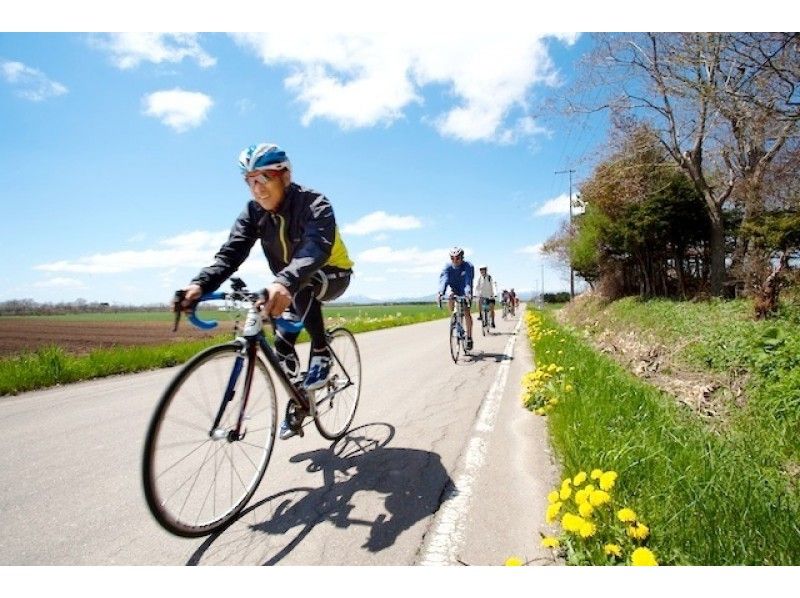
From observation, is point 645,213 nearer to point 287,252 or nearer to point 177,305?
point 287,252

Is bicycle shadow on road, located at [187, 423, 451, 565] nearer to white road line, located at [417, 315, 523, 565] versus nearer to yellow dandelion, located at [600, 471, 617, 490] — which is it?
white road line, located at [417, 315, 523, 565]

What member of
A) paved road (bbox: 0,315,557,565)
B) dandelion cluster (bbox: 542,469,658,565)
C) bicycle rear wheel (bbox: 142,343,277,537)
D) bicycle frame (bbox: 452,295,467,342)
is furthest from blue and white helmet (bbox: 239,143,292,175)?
bicycle frame (bbox: 452,295,467,342)

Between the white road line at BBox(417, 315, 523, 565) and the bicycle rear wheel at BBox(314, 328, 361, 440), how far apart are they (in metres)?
1.21

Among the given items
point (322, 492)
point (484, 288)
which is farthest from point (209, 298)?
point (484, 288)

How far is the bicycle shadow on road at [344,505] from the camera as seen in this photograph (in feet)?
7.11

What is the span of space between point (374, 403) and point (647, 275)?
17.1 metres

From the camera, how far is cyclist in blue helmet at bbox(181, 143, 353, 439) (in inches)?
103

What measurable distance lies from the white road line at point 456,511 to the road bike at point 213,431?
44.6 inches

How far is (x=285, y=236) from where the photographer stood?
3037 millimetres

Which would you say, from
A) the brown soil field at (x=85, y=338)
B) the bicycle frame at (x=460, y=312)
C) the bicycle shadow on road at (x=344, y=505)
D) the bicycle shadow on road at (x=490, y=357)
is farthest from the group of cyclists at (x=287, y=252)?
the brown soil field at (x=85, y=338)

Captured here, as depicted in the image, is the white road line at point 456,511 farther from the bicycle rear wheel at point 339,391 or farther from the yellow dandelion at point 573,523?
the bicycle rear wheel at point 339,391

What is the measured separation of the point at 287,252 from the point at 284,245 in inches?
2.4

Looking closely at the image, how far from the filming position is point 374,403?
16.9 ft
